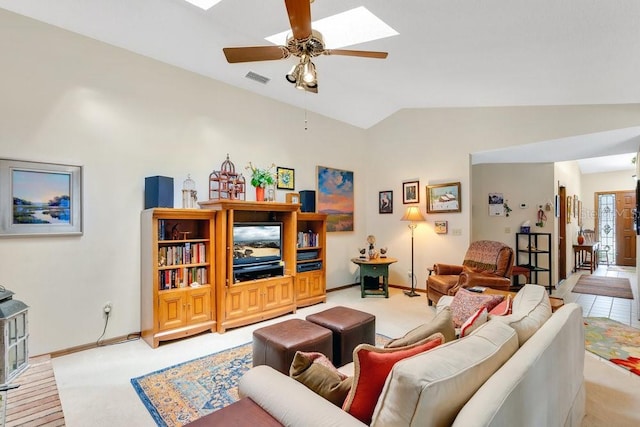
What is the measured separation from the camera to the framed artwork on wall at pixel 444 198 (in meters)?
5.43

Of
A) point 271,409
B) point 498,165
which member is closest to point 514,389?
point 271,409

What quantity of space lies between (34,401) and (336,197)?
486 centimetres

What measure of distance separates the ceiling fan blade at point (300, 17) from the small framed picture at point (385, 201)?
4.48m

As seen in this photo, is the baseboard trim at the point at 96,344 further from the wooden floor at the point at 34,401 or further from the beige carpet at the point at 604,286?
the beige carpet at the point at 604,286

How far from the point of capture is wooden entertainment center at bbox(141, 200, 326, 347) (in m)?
3.51

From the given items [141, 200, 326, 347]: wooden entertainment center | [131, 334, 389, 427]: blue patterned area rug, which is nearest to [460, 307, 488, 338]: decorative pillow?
[131, 334, 389, 427]: blue patterned area rug

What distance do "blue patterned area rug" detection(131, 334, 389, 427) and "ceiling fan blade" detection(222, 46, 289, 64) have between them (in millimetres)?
2574

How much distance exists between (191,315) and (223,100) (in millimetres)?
2840

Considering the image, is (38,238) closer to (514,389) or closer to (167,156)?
(167,156)

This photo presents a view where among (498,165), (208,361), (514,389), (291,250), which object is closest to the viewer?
(514,389)

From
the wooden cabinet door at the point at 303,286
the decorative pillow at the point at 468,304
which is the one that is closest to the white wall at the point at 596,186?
the wooden cabinet door at the point at 303,286

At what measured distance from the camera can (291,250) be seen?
4.70 metres

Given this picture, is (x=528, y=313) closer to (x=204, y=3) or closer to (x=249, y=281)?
(x=249, y=281)

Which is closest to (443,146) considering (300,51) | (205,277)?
(300,51)
